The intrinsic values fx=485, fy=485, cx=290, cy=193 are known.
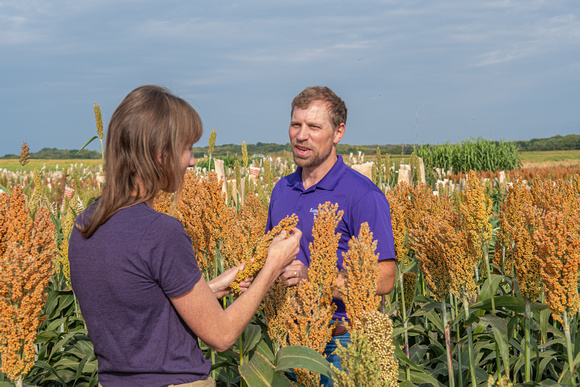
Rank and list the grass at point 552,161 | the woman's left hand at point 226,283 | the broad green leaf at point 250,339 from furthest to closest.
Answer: the grass at point 552,161
the broad green leaf at point 250,339
the woman's left hand at point 226,283

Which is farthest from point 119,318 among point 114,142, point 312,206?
point 312,206

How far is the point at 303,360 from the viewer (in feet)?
6.89

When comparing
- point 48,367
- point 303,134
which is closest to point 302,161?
point 303,134

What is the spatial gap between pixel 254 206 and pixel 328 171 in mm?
1623

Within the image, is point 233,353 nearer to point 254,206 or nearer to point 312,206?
point 312,206

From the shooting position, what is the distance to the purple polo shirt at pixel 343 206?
3.48 metres

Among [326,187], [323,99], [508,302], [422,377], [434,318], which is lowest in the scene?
[422,377]

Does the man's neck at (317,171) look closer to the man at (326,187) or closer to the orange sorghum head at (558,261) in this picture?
the man at (326,187)

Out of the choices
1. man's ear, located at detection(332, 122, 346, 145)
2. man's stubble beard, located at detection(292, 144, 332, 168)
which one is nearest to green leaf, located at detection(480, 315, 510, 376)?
man's stubble beard, located at detection(292, 144, 332, 168)

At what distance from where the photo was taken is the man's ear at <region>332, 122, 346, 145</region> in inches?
164

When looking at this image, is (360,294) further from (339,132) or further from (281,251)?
(339,132)

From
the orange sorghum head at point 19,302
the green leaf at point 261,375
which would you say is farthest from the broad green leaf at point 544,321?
the orange sorghum head at point 19,302

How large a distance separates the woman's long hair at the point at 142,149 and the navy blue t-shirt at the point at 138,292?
9 centimetres

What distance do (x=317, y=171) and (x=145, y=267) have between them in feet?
7.42
